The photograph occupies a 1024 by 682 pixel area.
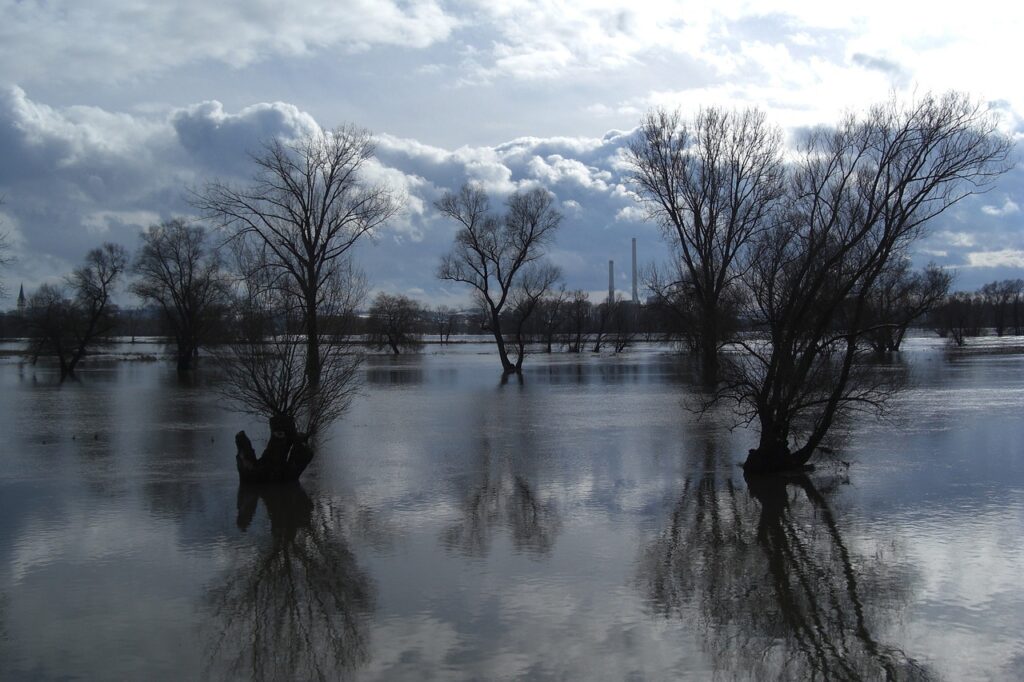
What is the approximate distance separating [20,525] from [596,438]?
35.1ft

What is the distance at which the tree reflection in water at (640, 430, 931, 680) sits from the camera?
21.6ft

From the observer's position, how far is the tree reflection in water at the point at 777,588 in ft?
21.6

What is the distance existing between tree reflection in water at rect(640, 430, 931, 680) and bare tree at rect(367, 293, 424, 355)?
62.6m

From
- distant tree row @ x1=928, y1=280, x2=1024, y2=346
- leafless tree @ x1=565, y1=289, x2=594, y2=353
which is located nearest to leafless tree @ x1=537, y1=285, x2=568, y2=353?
leafless tree @ x1=565, y1=289, x2=594, y2=353

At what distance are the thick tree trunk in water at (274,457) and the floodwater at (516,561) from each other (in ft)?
1.47

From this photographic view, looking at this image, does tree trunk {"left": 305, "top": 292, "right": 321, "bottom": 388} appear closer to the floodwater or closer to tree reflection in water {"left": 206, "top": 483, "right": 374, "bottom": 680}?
the floodwater

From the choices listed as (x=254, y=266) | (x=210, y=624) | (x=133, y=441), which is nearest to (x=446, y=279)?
(x=133, y=441)

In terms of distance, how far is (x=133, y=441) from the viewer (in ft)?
59.9

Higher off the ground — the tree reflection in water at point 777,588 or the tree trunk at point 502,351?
the tree trunk at point 502,351

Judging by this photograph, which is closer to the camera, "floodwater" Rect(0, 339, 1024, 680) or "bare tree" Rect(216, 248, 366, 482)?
"floodwater" Rect(0, 339, 1024, 680)

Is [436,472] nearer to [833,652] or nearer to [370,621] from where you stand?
[370,621]

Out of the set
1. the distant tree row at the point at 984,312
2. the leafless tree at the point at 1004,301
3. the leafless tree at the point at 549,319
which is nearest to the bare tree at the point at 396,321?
the leafless tree at the point at 549,319

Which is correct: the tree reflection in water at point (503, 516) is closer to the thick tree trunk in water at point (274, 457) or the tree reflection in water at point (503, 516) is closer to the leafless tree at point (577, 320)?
the thick tree trunk in water at point (274, 457)

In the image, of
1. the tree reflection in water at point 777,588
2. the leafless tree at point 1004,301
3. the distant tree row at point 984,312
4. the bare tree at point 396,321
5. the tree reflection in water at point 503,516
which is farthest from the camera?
the leafless tree at point 1004,301
